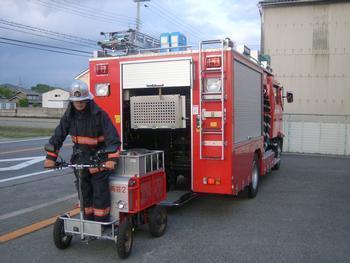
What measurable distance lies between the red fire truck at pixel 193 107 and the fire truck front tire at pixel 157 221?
3.48 feet

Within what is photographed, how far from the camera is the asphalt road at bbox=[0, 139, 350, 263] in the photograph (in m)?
5.18

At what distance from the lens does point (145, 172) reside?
5672mm

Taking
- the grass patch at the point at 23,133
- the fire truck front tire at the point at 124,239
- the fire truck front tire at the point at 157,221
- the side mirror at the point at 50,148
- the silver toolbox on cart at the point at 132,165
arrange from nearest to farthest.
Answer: the fire truck front tire at the point at 124,239
the side mirror at the point at 50,148
the silver toolbox on cart at the point at 132,165
the fire truck front tire at the point at 157,221
the grass patch at the point at 23,133

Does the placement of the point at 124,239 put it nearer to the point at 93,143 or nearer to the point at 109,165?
the point at 109,165

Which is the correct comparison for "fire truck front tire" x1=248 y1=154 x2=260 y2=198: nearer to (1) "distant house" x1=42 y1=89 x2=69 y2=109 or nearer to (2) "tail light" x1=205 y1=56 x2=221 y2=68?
(2) "tail light" x1=205 y1=56 x2=221 y2=68

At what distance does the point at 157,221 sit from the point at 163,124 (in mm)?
1911

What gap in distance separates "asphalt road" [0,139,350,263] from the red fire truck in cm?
59

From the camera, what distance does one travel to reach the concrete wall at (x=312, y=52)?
19.1 metres

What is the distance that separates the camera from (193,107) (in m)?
6.86

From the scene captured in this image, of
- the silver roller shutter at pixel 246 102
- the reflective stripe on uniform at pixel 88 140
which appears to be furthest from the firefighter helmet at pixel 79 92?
the silver roller shutter at pixel 246 102

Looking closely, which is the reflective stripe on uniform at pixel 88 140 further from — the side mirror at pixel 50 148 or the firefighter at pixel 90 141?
the side mirror at pixel 50 148

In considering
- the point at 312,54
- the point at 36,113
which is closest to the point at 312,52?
the point at 312,54

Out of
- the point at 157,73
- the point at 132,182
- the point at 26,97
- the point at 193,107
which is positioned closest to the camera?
the point at 132,182

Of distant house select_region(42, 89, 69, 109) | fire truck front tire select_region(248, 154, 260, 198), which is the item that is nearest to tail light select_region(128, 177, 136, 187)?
fire truck front tire select_region(248, 154, 260, 198)
